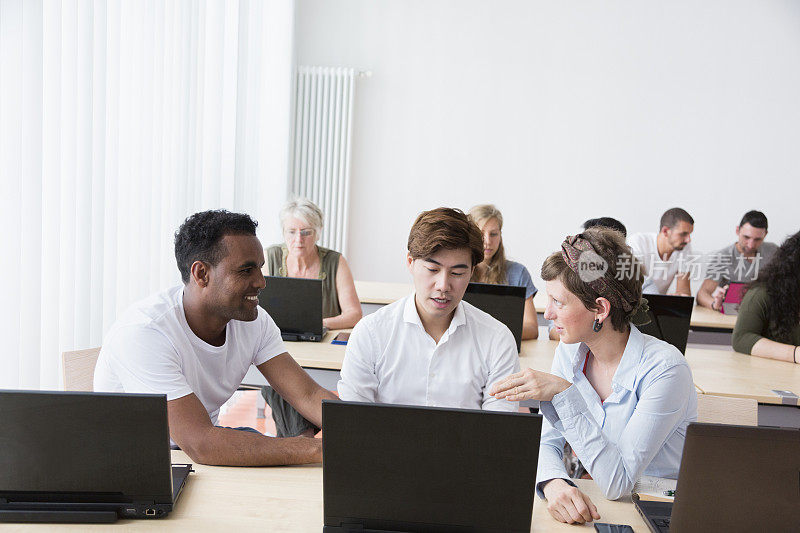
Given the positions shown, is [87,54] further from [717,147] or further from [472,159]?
[717,147]

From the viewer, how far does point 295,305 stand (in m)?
3.06

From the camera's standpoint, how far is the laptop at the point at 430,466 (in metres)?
1.19

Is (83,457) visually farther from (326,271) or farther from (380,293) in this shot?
(380,293)

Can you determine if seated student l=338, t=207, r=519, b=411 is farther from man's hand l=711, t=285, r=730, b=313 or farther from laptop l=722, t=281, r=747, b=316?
man's hand l=711, t=285, r=730, b=313

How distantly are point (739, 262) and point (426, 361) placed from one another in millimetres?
3715

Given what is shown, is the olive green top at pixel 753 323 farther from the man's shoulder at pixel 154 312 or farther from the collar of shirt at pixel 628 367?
the man's shoulder at pixel 154 312

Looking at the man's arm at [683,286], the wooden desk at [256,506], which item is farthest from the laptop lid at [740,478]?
the man's arm at [683,286]

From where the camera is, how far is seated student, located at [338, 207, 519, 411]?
6.52 feet

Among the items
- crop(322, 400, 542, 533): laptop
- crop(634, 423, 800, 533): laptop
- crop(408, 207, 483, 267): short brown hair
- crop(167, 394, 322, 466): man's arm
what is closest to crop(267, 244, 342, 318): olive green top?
crop(408, 207, 483, 267): short brown hair

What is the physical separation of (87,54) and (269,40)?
290 centimetres

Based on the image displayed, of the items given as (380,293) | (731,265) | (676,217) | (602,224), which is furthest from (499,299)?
(731,265)

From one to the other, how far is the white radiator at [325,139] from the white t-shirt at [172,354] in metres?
3.78

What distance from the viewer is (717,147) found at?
18.9 feet

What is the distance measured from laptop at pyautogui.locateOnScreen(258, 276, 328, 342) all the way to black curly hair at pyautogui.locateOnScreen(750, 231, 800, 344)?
2148mm
